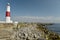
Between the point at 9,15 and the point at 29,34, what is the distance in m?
8.65

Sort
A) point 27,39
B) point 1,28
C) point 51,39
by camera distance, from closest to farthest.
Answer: point 27,39 → point 51,39 → point 1,28

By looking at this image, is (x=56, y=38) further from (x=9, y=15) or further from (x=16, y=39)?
(x=9, y=15)

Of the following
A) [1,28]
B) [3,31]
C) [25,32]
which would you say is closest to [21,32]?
[25,32]

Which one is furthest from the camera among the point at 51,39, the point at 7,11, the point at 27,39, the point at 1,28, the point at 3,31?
the point at 7,11

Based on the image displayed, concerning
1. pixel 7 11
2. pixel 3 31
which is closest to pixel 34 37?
pixel 3 31

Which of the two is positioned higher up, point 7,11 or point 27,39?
point 7,11

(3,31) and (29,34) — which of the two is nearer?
(29,34)

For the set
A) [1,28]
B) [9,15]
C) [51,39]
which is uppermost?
[9,15]

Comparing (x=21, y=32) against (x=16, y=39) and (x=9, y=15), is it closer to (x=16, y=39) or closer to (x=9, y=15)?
(x=16, y=39)

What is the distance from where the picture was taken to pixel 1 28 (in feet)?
40.8

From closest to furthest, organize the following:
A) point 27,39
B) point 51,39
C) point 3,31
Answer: point 27,39, point 51,39, point 3,31

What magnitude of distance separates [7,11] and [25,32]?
8367 millimetres

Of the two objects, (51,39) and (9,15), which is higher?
(9,15)

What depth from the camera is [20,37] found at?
7.65 m
